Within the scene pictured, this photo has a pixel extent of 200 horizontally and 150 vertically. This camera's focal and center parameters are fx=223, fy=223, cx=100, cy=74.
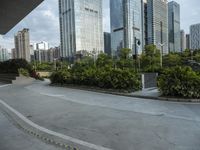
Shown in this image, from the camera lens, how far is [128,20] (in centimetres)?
4194

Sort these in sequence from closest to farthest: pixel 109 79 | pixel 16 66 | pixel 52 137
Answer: pixel 52 137 → pixel 109 79 → pixel 16 66

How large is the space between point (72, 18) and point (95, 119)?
58653 mm

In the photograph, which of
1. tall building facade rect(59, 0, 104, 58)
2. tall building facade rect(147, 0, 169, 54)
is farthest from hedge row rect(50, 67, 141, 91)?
tall building facade rect(59, 0, 104, 58)

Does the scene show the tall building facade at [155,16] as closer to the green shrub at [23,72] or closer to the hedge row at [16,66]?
the hedge row at [16,66]

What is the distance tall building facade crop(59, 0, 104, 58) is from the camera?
62.2 m

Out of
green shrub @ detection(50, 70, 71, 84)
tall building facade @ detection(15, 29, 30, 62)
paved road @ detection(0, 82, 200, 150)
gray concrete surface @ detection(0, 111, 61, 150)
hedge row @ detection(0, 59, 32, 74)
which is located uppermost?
tall building facade @ detection(15, 29, 30, 62)

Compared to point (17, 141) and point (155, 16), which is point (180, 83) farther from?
point (155, 16)

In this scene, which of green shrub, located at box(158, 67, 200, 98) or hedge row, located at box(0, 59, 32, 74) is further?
hedge row, located at box(0, 59, 32, 74)

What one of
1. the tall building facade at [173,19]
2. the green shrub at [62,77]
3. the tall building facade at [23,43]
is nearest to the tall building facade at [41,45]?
the tall building facade at [23,43]

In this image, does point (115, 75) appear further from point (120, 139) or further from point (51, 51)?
point (51, 51)

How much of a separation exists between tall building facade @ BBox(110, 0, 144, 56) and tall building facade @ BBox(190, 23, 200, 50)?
21516 millimetres

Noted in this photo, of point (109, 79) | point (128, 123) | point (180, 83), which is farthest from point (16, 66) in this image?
point (128, 123)

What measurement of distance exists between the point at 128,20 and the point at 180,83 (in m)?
34.5

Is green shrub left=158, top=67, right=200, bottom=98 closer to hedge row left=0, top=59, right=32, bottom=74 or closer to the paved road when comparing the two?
the paved road
